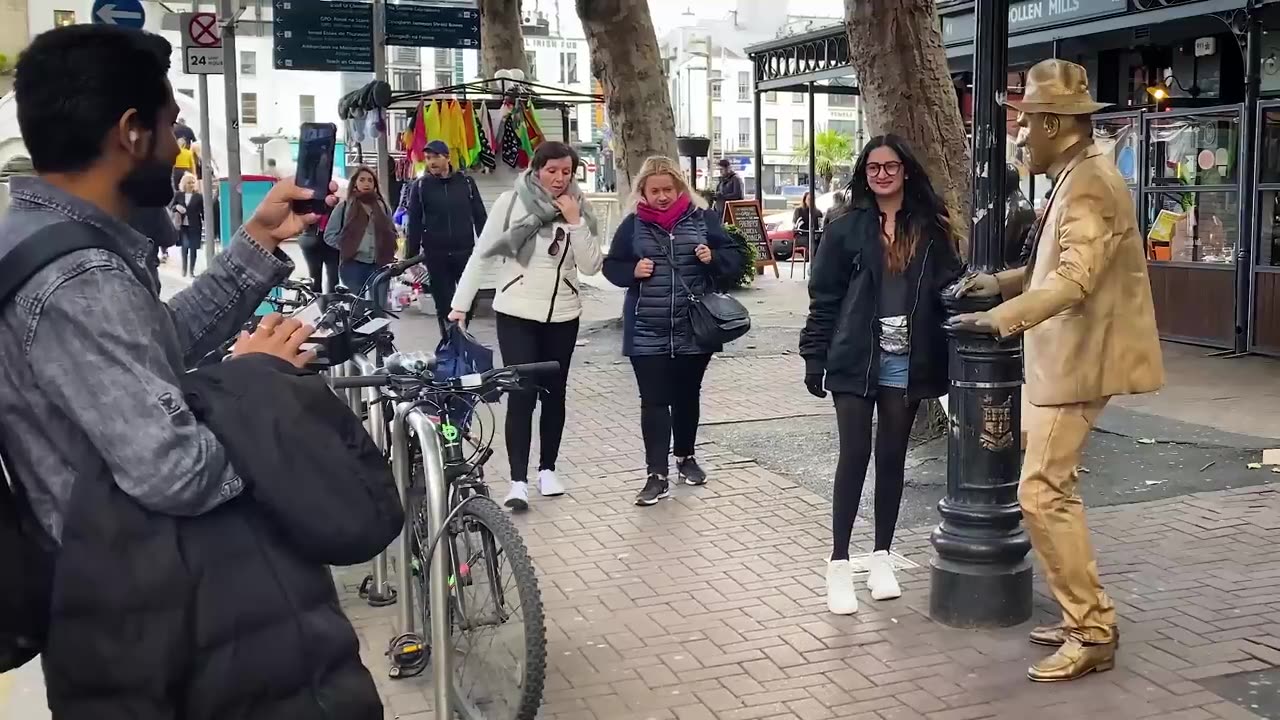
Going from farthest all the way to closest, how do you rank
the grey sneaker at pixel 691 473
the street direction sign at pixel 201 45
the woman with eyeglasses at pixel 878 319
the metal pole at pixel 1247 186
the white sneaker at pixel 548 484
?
the street direction sign at pixel 201 45 < the metal pole at pixel 1247 186 < the grey sneaker at pixel 691 473 < the white sneaker at pixel 548 484 < the woman with eyeglasses at pixel 878 319

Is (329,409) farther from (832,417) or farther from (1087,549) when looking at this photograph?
(832,417)

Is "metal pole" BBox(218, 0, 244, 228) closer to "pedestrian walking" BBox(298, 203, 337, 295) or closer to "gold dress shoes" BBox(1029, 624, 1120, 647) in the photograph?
"pedestrian walking" BBox(298, 203, 337, 295)

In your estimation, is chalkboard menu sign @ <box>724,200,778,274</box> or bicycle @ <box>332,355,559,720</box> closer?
bicycle @ <box>332,355,559,720</box>

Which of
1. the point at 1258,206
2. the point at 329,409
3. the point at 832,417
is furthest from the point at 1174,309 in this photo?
the point at 329,409

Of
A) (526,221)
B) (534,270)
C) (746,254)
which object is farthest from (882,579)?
(746,254)

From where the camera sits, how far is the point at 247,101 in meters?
72.1

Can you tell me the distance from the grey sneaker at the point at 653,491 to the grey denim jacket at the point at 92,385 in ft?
16.9

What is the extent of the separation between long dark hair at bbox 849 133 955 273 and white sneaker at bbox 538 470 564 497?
8.88ft

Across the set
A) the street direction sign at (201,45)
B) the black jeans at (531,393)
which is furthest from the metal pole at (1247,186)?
the street direction sign at (201,45)

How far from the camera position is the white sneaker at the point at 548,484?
24.4 feet

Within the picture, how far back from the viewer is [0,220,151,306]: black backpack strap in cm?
207

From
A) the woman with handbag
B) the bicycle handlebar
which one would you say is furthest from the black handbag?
the bicycle handlebar

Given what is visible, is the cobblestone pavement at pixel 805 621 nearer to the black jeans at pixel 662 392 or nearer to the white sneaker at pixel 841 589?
the white sneaker at pixel 841 589

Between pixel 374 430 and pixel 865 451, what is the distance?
76.0 inches
